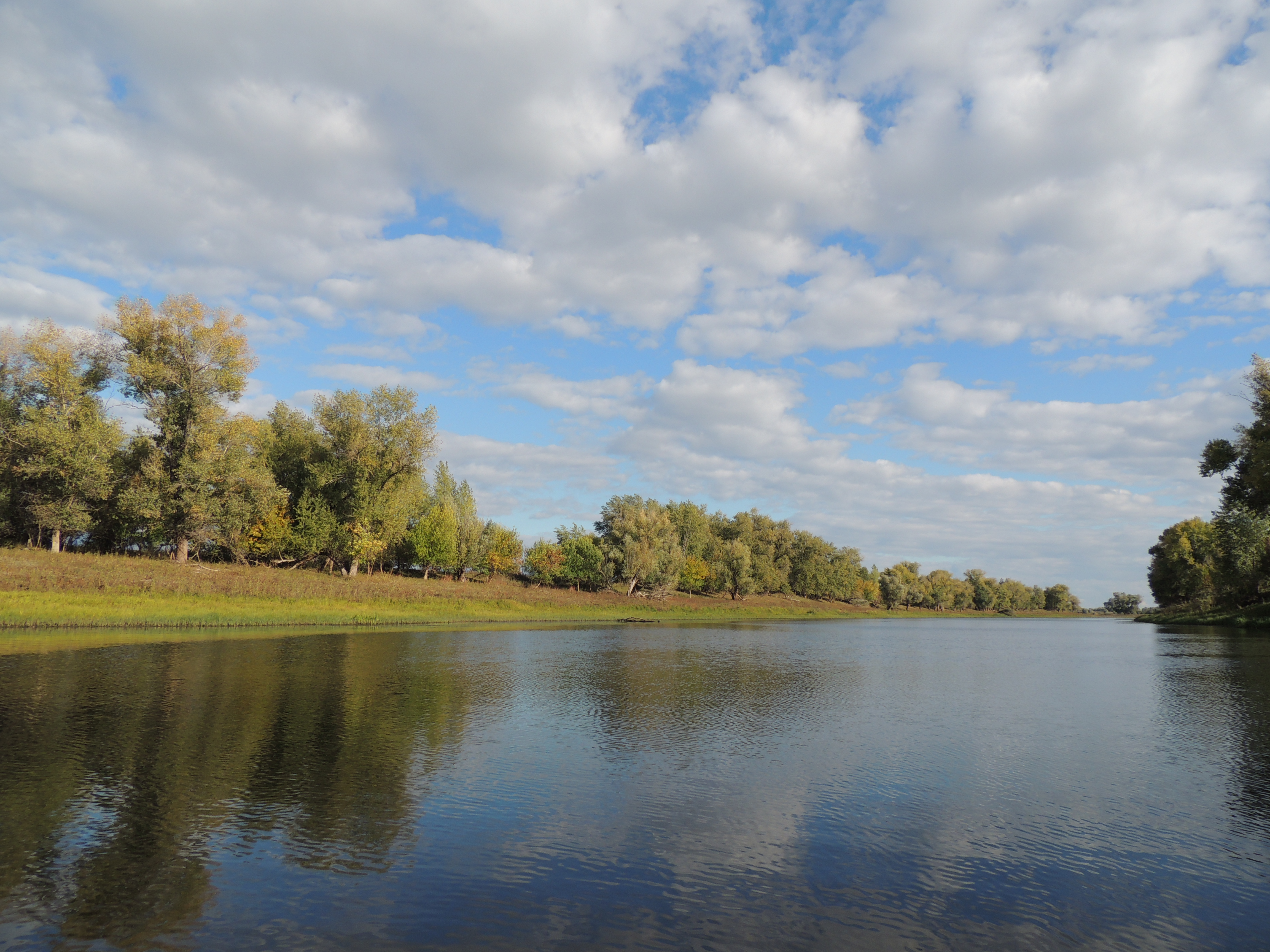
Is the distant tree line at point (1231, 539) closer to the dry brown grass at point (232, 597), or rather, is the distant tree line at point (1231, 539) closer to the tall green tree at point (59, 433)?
the dry brown grass at point (232, 597)

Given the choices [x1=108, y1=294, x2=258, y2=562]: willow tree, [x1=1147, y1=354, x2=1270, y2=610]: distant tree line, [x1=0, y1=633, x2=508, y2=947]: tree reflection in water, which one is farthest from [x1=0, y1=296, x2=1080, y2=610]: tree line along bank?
[x1=1147, y1=354, x2=1270, y2=610]: distant tree line

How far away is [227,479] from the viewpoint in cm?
6781

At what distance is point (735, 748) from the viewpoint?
1856cm

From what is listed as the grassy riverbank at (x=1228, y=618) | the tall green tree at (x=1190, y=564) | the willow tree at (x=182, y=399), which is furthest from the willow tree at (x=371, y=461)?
the tall green tree at (x=1190, y=564)

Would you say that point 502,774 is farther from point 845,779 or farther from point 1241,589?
point 1241,589

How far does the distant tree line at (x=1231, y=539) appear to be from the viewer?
58031 millimetres

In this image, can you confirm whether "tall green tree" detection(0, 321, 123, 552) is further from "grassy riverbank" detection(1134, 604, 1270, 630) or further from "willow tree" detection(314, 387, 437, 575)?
"grassy riverbank" detection(1134, 604, 1270, 630)

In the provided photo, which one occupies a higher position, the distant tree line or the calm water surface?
the distant tree line

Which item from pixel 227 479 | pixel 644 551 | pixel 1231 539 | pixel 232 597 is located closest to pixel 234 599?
pixel 232 597

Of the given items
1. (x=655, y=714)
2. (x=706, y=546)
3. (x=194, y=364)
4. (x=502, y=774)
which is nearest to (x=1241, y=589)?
(x=706, y=546)

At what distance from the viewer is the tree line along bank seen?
210 feet

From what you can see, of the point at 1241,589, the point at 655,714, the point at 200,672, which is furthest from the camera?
the point at 1241,589

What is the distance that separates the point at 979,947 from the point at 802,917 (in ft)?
6.84

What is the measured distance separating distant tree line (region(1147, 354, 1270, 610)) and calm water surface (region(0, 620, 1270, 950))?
41722 millimetres
